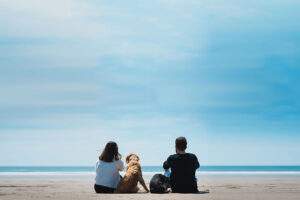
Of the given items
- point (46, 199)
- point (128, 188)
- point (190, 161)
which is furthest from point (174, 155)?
point (46, 199)

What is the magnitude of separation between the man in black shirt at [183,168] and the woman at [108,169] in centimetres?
127

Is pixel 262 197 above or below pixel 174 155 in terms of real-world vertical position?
below

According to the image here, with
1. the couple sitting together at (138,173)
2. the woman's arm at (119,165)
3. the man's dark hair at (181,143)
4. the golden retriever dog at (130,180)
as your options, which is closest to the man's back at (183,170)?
the couple sitting together at (138,173)

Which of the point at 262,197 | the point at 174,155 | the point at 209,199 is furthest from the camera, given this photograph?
the point at 174,155

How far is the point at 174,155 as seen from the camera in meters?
14.0

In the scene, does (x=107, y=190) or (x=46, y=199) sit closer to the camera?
(x=46, y=199)

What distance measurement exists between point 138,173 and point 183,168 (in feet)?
4.04

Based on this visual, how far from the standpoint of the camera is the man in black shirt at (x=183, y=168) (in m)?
14.0

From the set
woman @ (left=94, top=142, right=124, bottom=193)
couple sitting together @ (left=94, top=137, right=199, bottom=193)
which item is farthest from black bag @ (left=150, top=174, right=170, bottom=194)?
woman @ (left=94, top=142, right=124, bottom=193)

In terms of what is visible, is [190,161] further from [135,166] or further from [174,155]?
[135,166]

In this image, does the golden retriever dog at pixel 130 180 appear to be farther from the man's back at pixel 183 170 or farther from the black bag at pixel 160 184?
the man's back at pixel 183 170

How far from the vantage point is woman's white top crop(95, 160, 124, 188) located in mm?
14562

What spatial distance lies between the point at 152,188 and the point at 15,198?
128 inches

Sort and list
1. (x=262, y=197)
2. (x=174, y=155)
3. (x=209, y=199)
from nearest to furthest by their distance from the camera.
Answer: (x=209, y=199)
(x=262, y=197)
(x=174, y=155)
